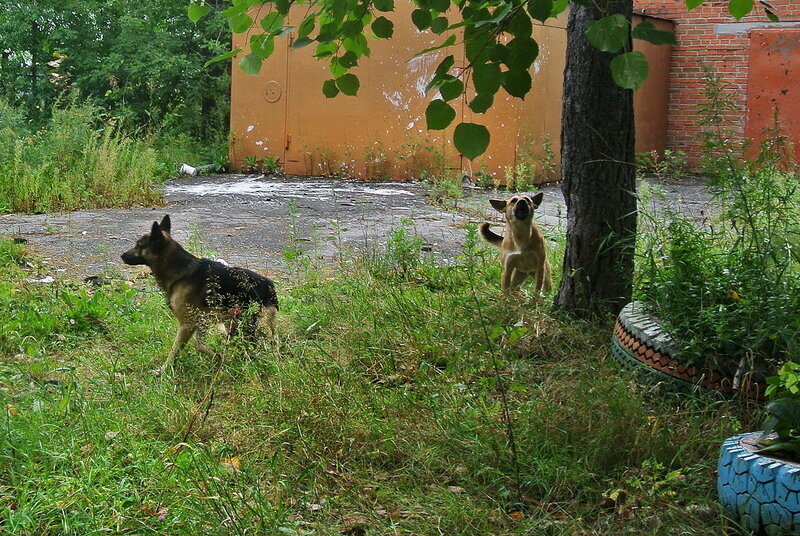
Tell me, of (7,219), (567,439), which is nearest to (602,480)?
(567,439)

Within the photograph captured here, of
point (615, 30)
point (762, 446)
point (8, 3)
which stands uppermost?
point (8, 3)

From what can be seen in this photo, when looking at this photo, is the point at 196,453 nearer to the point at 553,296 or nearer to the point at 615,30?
the point at 615,30

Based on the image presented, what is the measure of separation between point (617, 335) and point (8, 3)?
58.0 ft

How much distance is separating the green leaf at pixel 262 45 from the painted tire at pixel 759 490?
2.22 metres

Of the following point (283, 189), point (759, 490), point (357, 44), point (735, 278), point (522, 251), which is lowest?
point (759, 490)

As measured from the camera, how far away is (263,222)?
10.3 meters

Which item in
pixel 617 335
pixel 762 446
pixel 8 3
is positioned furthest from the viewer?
pixel 8 3

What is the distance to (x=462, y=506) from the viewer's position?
3.22m

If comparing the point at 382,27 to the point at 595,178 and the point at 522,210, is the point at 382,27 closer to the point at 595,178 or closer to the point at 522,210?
the point at 595,178

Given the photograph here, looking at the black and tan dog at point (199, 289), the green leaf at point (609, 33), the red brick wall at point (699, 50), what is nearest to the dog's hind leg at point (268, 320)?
the black and tan dog at point (199, 289)

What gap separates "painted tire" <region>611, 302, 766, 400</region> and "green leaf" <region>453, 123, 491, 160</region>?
6.19ft

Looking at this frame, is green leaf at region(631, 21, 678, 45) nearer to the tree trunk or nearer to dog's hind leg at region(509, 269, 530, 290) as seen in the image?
the tree trunk

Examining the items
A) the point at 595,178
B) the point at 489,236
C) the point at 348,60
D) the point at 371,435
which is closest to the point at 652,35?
the point at 348,60

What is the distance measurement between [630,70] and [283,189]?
11303mm
